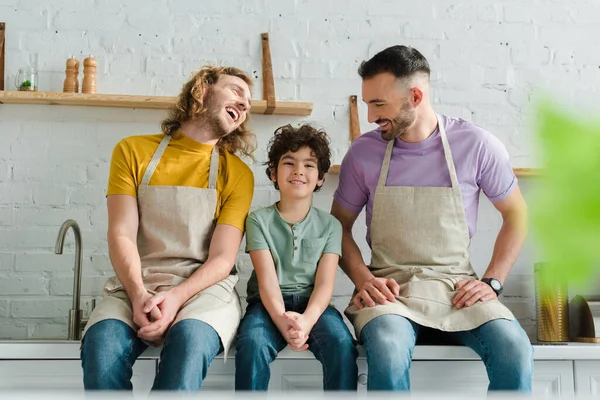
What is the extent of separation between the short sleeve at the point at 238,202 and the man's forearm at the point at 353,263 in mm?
324

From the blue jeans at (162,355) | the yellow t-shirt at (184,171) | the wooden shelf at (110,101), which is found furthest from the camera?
the wooden shelf at (110,101)

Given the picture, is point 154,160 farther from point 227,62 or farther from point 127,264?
point 227,62

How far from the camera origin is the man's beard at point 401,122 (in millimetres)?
2070

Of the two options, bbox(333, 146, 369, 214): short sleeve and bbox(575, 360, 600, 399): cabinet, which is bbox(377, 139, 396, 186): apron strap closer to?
bbox(333, 146, 369, 214): short sleeve

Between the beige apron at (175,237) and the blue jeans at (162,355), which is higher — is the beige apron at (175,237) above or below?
above

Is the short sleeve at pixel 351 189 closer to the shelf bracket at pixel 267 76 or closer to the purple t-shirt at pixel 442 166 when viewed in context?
the purple t-shirt at pixel 442 166

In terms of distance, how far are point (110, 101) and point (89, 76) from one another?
0.13 m

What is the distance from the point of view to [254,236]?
1.93m

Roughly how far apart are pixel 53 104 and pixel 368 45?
4.01ft

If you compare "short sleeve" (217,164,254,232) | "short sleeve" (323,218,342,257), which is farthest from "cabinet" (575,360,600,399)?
"short sleeve" (217,164,254,232)

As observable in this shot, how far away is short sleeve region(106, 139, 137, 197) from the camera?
1946mm

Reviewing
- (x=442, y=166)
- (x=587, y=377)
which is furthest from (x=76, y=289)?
(x=587, y=377)

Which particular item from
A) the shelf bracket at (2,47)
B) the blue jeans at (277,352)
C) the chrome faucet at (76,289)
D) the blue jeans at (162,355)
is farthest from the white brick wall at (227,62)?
the blue jeans at (162,355)

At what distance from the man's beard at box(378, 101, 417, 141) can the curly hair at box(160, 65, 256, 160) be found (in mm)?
443
